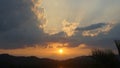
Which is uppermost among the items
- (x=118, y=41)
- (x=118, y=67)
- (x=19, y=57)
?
(x=19, y=57)

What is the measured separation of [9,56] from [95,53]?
14654 cm

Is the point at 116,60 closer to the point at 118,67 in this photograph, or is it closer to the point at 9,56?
the point at 118,67

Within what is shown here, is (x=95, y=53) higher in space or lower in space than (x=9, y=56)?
lower

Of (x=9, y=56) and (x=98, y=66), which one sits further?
(x=9, y=56)

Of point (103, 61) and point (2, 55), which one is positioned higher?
point (2, 55)

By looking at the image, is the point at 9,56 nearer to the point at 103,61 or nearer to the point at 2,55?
the point at 2,55

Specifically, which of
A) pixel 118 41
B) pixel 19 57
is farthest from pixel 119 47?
pixel 19 57

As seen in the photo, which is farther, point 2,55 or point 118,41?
point 2,55

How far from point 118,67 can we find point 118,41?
3.72 metres

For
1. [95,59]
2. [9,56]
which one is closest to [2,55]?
[9,56]

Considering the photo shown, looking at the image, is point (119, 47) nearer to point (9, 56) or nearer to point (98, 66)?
point (98, 66)

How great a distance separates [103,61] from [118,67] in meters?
2.30

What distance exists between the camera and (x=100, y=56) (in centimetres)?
5088

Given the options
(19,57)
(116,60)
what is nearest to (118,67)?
(116,60)
